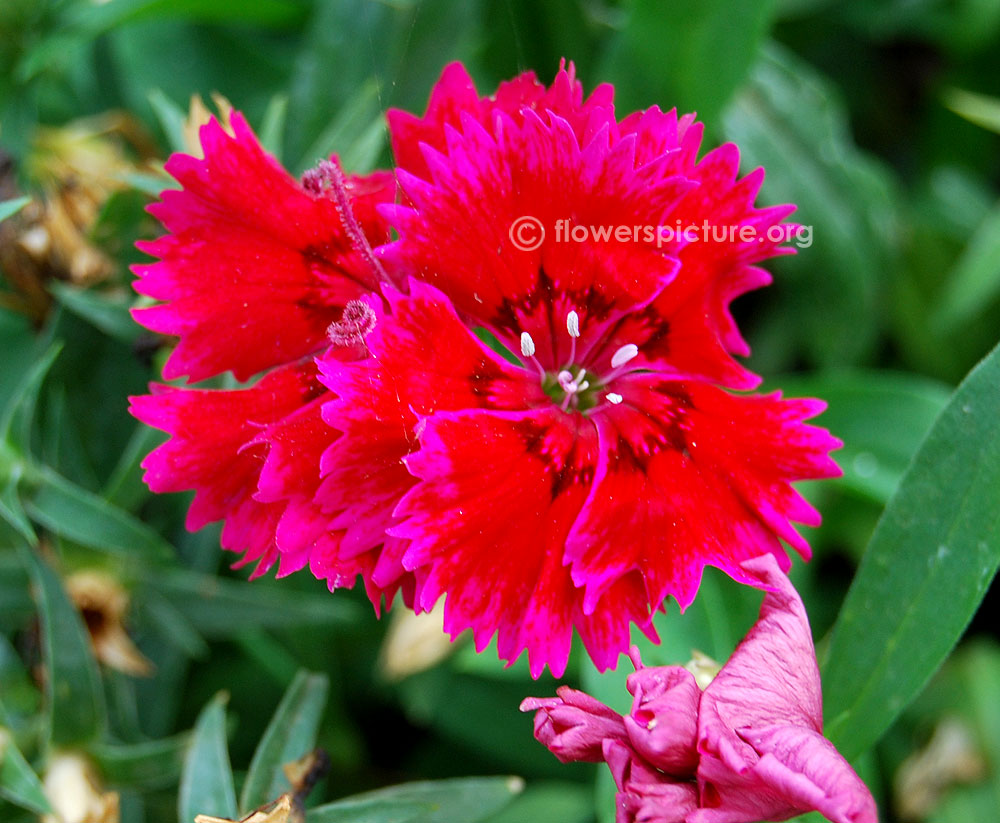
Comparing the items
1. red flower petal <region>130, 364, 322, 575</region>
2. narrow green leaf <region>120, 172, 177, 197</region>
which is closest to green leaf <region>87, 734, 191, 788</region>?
red flower petal <region>130, 364, 322, 575</region>

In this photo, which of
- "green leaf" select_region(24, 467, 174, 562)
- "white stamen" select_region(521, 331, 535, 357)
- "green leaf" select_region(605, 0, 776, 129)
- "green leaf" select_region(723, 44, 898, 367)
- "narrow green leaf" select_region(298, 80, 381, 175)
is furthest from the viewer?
"green leaf" select_region(723, 44, 898, 367)

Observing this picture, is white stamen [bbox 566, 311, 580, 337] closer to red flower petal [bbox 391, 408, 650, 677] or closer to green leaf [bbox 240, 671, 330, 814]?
red flower petal [bbox 391, 408, 650, 677]

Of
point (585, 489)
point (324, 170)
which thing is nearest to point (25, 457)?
point (324, 170)

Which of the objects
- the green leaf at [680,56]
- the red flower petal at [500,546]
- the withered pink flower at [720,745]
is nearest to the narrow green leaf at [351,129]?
the green leaf at [680,56]

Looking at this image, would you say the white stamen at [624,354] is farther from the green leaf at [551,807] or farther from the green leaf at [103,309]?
the green leaf at [551,807]

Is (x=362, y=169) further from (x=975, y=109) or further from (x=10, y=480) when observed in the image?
(x=975, y=109)

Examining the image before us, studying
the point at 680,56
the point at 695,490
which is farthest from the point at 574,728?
the point at 680,56
